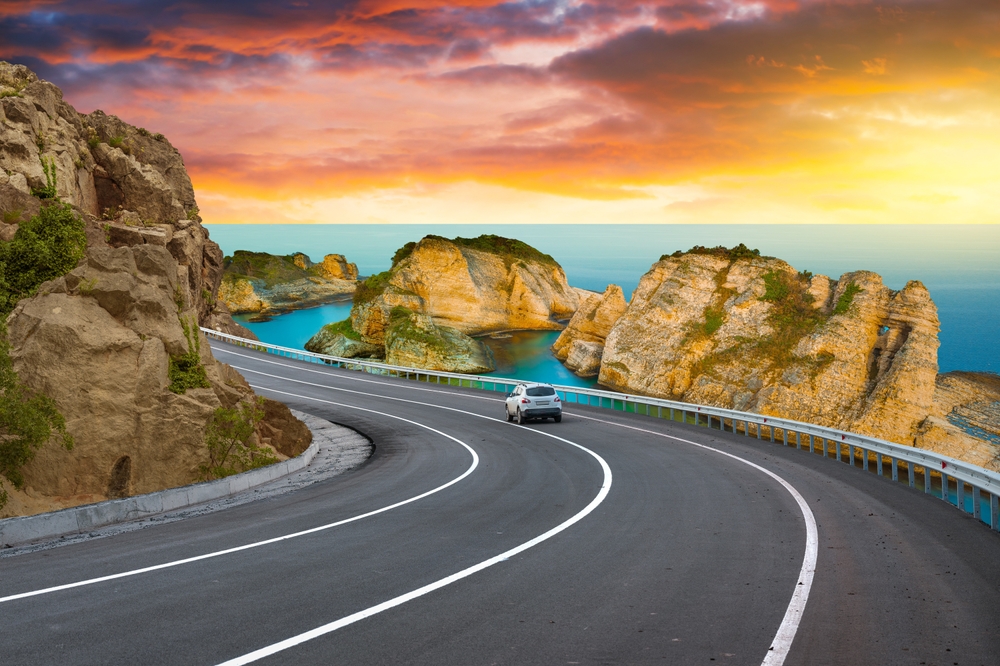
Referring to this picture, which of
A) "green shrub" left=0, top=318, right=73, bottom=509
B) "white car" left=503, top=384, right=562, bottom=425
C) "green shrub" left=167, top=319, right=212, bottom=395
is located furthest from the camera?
"white car" left=503, top=384, right=562, bottom=425

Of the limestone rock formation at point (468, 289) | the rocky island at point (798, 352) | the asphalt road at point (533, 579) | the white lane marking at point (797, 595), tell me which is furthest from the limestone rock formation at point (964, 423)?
the limestone rock formation at point (468, 289)

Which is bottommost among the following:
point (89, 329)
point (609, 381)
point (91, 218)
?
point (609, 381)

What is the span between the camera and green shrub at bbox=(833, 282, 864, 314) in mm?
43906

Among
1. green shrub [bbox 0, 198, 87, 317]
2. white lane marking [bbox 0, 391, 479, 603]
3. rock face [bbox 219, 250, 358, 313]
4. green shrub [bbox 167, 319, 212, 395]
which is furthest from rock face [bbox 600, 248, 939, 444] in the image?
rock face [bbox 219, 250, 358, 313]

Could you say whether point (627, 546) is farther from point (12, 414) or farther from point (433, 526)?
point (12, 414)

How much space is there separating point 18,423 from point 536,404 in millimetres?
18239

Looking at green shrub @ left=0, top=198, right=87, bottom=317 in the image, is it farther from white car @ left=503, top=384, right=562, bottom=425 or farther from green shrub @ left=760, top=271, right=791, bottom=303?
green shrub @ left=760, top=271, right=791, bottom=303

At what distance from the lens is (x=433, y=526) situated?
11484 millimetres

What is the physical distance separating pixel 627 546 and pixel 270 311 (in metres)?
121

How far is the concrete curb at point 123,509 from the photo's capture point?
11141 mm

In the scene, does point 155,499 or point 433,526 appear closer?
point 433,526

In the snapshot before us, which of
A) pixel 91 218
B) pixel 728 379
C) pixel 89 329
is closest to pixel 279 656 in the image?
pixel 89 329

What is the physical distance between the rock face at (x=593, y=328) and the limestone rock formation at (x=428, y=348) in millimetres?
8952

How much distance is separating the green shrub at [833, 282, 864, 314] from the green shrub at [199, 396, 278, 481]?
37127 millimetres
